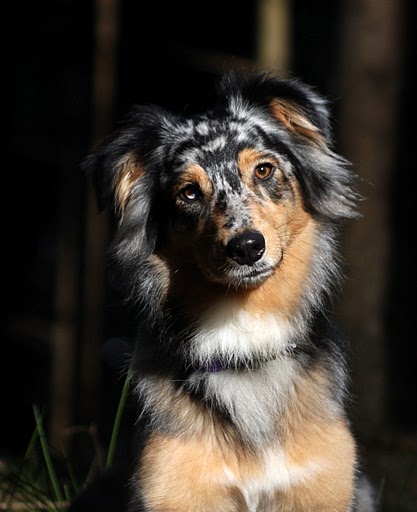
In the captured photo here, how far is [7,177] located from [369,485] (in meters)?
6.07

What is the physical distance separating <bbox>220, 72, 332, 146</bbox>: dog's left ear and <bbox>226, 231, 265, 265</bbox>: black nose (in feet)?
2.06

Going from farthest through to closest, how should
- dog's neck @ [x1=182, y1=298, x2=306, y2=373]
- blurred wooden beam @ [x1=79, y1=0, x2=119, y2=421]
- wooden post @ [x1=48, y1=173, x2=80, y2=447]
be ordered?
wooden post @ [x1=48, y1=173, x2=80, y2=447], blurred wooden beam @ [x1=79, y1=0, x2=119, y2=421], dog's neck @ [x1=182, y1=298, x2=306, y2=373]

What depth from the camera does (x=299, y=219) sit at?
12.3 feet

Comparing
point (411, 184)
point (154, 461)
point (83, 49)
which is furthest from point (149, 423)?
point (83, 49)

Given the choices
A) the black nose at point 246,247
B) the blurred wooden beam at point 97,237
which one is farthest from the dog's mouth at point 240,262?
the blurred wooden beam at point 97,237

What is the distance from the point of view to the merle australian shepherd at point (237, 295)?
11.2 feet

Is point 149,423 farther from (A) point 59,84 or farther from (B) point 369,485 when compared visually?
(A) point 59,84

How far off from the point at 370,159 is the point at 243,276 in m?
3.92

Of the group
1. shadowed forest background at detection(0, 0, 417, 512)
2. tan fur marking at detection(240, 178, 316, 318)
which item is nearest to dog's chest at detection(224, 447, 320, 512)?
tan fur marking at detection(240, 178, 316, 318)

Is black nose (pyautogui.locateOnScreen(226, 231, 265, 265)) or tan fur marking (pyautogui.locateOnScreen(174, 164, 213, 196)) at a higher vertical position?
tan fur marking (pyautogui.locateOnScreen(174, 164, 213, 196))

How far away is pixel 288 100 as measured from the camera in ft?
12.5

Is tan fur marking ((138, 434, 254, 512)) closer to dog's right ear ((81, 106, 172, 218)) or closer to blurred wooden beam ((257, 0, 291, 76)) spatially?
dog's right ear ((81, 106, 172, 218))

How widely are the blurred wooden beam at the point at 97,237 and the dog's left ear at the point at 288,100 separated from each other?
173 inches

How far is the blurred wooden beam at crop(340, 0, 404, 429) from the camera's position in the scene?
23.2ft
